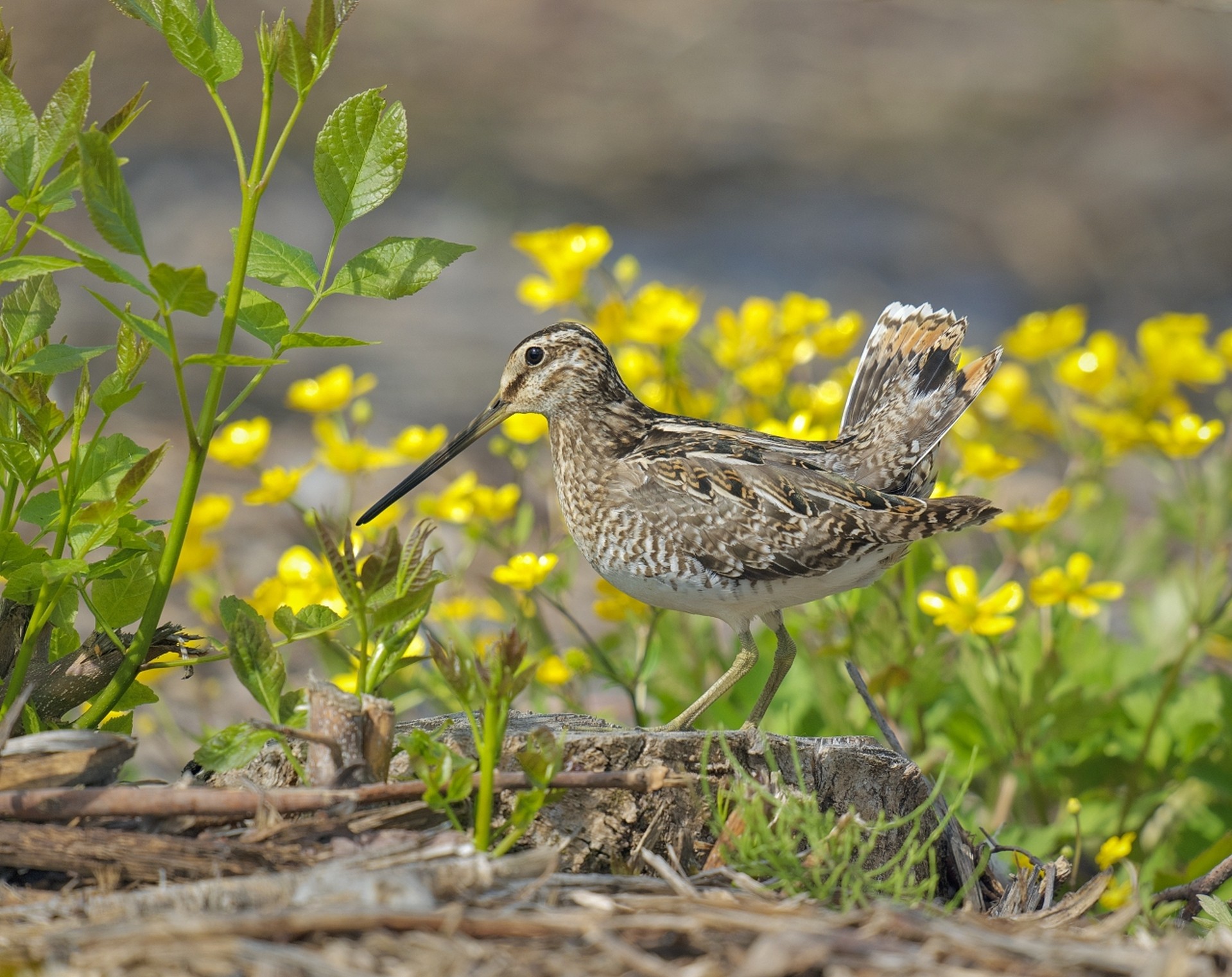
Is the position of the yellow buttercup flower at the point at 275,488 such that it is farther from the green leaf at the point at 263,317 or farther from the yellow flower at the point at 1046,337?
the yellow flower at the point at 1046,337

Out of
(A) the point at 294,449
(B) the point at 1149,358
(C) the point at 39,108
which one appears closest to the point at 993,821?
(B) the point at 1149,358

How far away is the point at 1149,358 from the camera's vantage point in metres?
4.94

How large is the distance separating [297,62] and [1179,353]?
3.68 meters

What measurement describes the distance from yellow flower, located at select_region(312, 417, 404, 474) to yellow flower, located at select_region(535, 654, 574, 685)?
95 cm

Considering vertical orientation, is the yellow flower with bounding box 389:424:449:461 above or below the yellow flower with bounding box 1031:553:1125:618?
above

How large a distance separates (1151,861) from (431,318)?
266 inches

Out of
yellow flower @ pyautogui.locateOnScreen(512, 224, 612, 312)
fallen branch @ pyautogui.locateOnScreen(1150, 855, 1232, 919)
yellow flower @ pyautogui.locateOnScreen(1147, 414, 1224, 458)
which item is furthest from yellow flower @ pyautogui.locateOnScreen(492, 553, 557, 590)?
yellow flower @ pyautogui.locateOnScreen(1147, 414, 1224, 458)

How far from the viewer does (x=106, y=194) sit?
2182 millimetres

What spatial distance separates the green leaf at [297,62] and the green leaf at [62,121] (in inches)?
14.3

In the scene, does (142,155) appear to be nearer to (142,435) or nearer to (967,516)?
(142,435)

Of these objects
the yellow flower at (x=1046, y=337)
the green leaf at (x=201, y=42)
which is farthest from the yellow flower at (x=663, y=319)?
the green leaf at (x=201, y=42)

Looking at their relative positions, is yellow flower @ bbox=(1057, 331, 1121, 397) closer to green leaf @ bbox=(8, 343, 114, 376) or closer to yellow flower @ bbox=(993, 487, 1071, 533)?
yellow flower @ bbox=(993, 487, 1071, 533)

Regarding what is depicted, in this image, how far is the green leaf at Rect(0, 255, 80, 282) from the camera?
7.73ft

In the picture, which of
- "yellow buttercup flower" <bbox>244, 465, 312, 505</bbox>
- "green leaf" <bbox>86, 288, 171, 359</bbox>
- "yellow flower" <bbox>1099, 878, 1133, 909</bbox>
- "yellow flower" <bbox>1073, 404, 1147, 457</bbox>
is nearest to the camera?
"green leaf" <bbox>86, 288, 171, 359</bbox>
